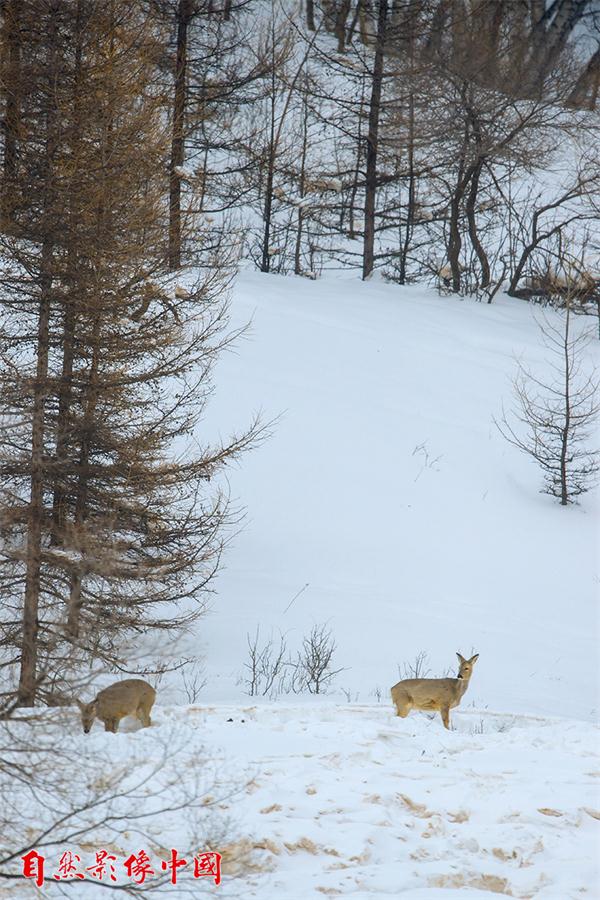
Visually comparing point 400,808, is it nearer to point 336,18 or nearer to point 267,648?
point 267,648

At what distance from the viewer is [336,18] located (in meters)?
41.5

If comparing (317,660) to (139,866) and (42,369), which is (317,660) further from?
(139,866)

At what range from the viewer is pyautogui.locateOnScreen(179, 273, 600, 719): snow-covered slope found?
42.9 feet

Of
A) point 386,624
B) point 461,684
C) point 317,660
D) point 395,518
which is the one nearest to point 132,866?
point 461,684

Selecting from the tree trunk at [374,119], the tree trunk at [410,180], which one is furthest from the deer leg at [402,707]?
the tree trunk at [374,119]

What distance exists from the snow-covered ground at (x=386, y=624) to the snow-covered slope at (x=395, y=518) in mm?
45

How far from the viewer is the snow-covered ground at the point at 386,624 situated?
20.4ft

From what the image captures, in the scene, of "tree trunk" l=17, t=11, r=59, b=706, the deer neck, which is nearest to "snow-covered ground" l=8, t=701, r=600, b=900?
the deer neck

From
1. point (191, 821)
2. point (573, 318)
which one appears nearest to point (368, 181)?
point (573, 318)

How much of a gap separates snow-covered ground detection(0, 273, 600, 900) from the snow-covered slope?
0.15 ft

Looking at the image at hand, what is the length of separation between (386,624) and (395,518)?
3.10 m

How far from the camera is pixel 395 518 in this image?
16.5m

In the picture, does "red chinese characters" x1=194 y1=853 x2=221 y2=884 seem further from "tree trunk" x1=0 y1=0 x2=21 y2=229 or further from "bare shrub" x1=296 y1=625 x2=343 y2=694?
"tree trunk" x1=0 y1=0 x2=21 y2=229

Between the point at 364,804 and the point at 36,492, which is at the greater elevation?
the point at 36,492
